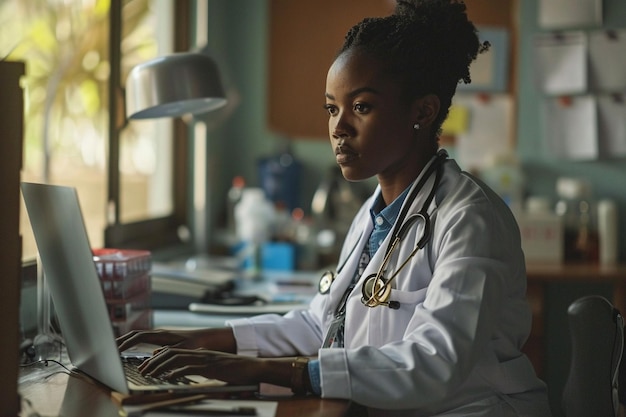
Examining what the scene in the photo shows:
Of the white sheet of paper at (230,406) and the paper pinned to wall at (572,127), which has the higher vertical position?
the paper pinned to wall at (572,127)

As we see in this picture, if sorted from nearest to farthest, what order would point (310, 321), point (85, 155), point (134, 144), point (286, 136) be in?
point (310, 321) < point (85, 155) < point (134, 144) < point (286, 136)

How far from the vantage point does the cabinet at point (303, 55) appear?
377cm

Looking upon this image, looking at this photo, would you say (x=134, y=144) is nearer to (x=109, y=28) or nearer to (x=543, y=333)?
(x=109, y=28)

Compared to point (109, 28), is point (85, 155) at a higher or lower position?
lower

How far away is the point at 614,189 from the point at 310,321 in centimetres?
222

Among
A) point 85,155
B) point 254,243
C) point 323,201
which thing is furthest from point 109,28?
point 323,201

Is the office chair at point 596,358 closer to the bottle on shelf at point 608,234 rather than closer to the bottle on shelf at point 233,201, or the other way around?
the bottle on shelf at point 608,234

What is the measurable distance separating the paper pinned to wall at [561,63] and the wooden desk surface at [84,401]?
2590mm

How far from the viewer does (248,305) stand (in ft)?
7.18

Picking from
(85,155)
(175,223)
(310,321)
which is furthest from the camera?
(175,223)

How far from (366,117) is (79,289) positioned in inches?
22.9

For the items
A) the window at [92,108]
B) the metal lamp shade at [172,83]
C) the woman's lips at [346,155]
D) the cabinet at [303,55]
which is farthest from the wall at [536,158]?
the woman's lips at [346,155]

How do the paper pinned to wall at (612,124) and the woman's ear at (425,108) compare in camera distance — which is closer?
the woman's ear at (425,108)

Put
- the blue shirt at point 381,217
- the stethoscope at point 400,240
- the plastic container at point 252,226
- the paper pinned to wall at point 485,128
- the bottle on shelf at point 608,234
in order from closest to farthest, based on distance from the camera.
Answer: the stethoscope at point 400,240 < the blue shirt at point 381,217 < the plastic container at point 252,226 < the bottle on shelf at point 608,234 < the paper pinned to wall at point 485,128
